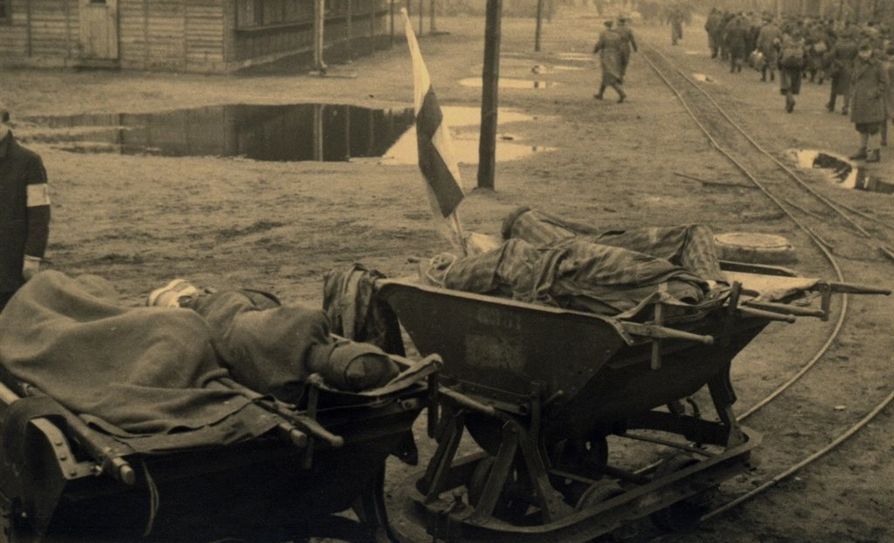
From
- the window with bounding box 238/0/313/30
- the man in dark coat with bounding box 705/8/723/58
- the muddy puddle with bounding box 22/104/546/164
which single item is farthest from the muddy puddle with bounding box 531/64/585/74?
the muddy puddle with bounding box 22/104/546/164

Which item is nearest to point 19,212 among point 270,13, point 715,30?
point 270,13

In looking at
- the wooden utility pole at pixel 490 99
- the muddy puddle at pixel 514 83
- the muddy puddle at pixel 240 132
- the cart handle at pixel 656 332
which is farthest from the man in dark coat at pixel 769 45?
the cart handle at pixel 656 332

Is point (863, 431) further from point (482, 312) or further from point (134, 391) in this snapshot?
point (134, 391)

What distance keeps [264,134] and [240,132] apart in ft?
1.42

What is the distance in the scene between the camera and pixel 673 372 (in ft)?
19.5

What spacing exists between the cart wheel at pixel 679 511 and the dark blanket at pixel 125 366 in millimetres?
2631

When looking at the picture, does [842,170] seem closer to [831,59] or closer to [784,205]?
[784,205]

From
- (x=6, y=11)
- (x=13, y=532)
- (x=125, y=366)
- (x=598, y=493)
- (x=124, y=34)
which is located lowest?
(x=598, y=493)

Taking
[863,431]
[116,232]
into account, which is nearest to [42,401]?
[863,431]

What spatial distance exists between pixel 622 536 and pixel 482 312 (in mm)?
1374

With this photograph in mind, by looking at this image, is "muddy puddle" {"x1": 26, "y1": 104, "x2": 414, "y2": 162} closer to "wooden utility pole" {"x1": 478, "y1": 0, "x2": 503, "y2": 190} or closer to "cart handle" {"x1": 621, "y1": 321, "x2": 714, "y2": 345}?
"wooden utility pole" {"x1": 478, "y1": 0, "x2": 503, "y2": 190}

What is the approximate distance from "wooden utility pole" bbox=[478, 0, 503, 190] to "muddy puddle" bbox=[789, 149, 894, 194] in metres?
5.20

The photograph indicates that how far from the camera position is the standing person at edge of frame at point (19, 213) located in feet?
22.9

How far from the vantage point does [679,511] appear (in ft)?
20.5
